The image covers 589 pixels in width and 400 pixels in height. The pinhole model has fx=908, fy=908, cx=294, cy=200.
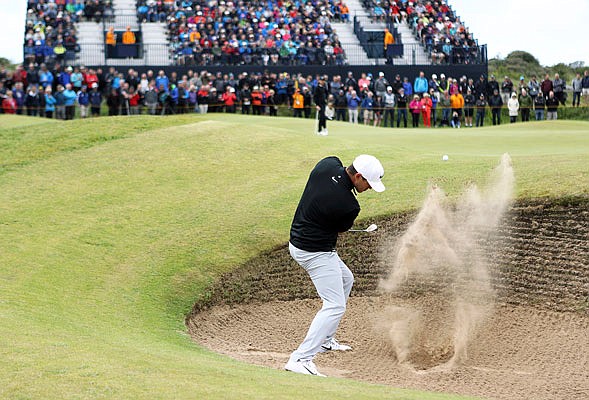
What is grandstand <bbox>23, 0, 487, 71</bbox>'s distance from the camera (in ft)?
164

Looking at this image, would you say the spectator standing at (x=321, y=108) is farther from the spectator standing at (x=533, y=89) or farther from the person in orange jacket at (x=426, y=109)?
the spectator standing at (x=533, y=89)

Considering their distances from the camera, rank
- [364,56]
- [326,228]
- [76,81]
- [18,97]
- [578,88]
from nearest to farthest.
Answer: [326,228], [18,97], [76,81], [578,88], [364,56]

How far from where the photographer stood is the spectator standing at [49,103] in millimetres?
39750

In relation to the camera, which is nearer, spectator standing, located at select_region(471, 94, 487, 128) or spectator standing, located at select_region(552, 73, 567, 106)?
spectator standing, located at select_region(552, 73, 567, 106)

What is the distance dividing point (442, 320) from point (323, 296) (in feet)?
12.8

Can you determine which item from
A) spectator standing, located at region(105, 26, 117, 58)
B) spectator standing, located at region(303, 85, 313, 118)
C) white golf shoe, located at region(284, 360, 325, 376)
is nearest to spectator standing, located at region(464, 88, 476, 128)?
spectator standing, located at region(303, 85, 313, 118)

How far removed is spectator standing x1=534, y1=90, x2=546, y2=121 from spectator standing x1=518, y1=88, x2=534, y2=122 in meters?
0.51

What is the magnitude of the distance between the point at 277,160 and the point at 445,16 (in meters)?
39.6

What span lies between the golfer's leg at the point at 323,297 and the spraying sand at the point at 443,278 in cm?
197

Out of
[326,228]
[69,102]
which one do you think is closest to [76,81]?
[69,102]

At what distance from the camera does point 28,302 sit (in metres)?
14.1

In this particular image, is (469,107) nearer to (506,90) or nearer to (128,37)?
(506,90)

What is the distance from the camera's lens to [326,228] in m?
11.7

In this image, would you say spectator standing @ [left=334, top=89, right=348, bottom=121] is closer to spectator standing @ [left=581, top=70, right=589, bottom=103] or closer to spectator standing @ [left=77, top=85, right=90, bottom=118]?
spectator standing @ [left=77, top=85, right=90, bottom=118]
